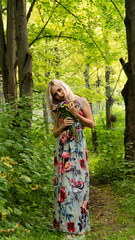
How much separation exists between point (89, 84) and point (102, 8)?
6.77 metres

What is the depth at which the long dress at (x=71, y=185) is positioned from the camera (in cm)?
344

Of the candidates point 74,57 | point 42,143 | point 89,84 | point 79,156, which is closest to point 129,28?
point 42,143

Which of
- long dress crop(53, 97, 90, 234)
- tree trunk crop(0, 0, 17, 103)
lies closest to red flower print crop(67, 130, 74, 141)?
long dress crop(53, 97, 90, 234)

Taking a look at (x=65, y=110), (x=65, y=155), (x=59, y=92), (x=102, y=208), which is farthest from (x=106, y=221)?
(x=59, y=92)

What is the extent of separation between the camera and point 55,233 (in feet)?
11.6

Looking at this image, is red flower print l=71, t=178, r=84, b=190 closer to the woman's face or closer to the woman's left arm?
the woman's left arm

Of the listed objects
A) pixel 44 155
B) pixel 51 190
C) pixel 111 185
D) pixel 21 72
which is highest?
pixel 21 72

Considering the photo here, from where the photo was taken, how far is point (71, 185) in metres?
3.49

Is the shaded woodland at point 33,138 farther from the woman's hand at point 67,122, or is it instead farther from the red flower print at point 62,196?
the woman's hand at point 67,122

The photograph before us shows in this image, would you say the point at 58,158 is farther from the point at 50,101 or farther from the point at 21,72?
the point at 21,72

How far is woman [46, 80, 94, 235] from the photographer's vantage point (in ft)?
11.3

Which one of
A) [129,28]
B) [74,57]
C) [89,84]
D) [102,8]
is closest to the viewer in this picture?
[129,28]

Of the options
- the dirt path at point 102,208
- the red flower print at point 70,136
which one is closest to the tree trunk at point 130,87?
the dirt path at point 102,208

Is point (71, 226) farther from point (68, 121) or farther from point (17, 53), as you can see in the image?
point (17, 53)
